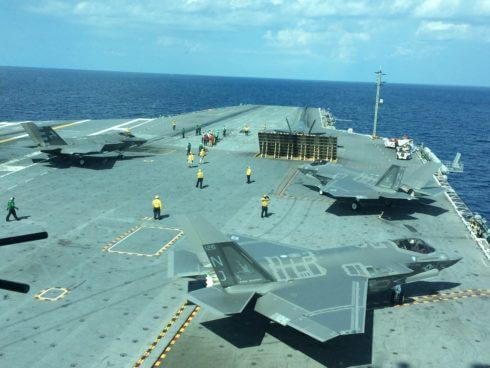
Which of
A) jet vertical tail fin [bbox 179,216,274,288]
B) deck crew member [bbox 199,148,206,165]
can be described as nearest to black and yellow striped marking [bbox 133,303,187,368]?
jet vertical tail fin [bbox 179,216,274,288]

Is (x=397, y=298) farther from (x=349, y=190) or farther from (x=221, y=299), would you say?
(x=349, y=190)

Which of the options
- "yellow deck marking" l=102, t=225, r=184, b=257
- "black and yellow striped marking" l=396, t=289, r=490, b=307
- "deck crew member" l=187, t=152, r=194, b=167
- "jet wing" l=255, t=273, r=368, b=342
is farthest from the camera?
"deck crew member" l=187, t=152, r=194, b=167

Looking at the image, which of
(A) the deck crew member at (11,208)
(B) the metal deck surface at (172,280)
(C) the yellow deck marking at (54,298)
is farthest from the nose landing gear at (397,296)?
(A) the deck crew member at (11,208)

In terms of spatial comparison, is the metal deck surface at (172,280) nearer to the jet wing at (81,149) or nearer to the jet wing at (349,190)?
the jet wing at (349,190)

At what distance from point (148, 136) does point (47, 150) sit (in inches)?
926

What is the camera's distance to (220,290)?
55.6 ft

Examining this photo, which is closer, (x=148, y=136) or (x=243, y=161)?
(x=243, y=161)

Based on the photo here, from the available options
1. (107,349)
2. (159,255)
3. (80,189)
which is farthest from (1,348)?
(80,189)

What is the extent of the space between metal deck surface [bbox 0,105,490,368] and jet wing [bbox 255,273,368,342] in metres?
0.67

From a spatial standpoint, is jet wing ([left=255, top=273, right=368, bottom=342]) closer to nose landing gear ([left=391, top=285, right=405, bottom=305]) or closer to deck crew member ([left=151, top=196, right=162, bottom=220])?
nose landing gear ([left=391, top=285, right=405, bottom=305])

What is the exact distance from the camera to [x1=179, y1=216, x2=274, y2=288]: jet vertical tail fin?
16234 mm

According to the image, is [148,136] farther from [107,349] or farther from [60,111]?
[60,111]

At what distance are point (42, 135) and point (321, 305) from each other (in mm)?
39407

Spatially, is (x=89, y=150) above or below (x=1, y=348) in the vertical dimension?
above
